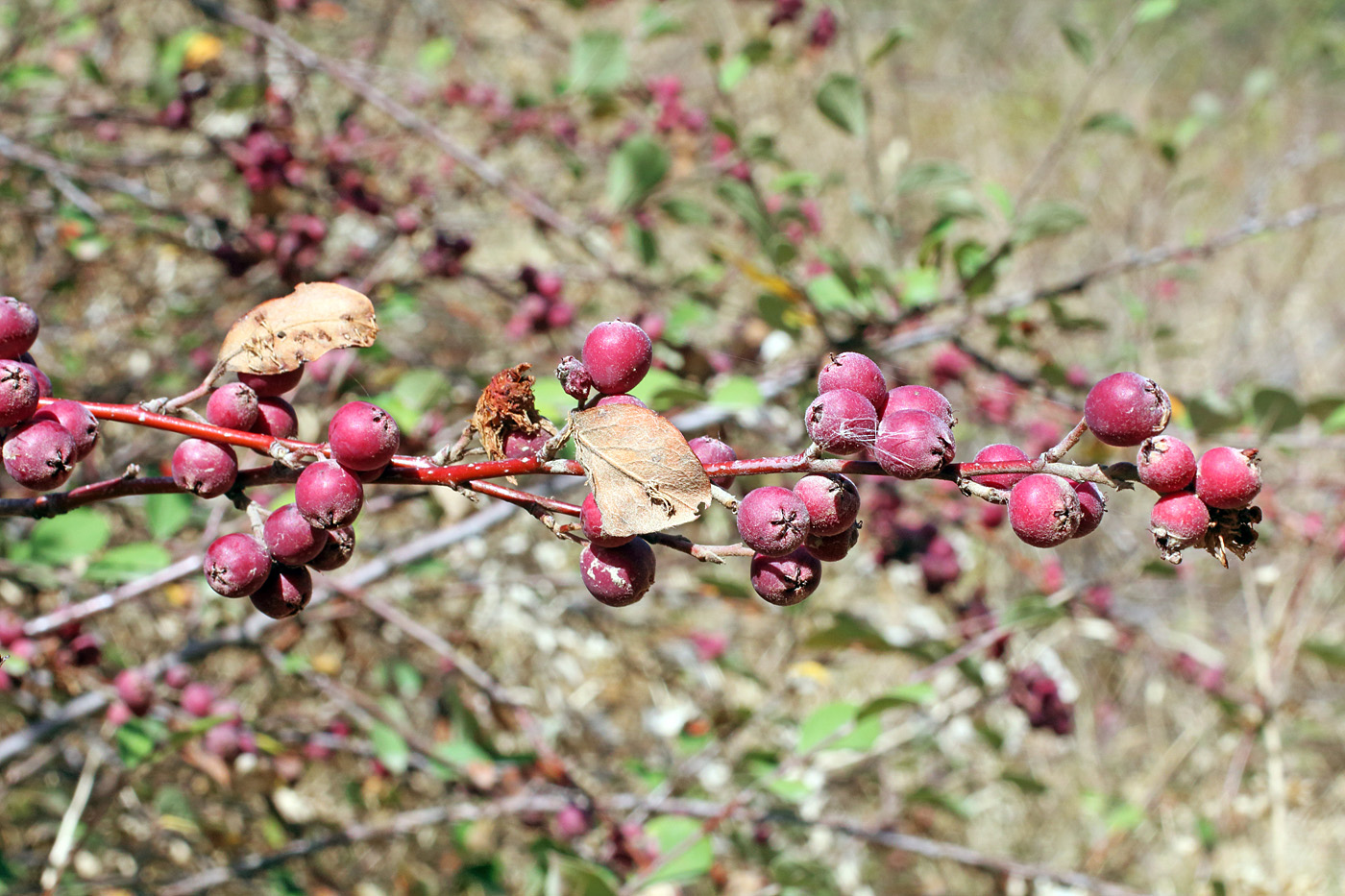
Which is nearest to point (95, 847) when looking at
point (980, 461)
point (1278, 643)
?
point (980, 461)

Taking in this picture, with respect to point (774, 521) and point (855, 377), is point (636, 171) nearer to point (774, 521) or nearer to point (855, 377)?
point (855, 377)

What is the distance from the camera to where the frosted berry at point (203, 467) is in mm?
921

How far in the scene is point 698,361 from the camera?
2367 millimetres

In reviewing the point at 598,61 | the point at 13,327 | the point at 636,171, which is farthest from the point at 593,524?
the point at 598,61

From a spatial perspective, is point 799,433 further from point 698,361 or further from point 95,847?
point 95,847

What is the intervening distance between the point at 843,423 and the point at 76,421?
75 centimetres

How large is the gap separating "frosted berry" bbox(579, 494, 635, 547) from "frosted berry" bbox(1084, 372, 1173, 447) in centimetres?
43

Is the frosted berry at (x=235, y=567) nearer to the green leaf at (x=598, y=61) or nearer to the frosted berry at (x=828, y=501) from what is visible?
the frosted berry at (x=828, y=501)

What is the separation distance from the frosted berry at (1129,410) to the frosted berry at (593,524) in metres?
0.43

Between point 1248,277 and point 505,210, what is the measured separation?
523 cm

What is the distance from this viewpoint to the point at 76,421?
96cm

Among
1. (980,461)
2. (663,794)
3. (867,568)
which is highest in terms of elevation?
(980,461)

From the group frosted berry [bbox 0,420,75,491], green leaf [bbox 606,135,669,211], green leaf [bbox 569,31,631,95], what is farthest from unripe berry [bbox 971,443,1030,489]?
green leaf [bbox 569,31,631,95]

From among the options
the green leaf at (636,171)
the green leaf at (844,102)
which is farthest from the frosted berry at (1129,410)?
the green leaf at (636,171)
